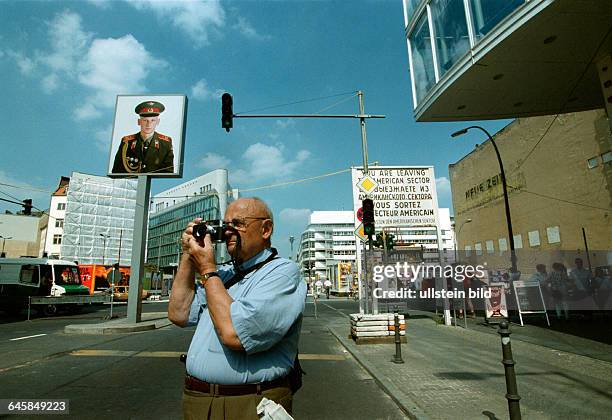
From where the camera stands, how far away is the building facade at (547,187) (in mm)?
26797

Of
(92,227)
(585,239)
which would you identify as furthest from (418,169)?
(92,227)

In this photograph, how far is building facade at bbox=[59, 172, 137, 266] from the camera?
2052 inches

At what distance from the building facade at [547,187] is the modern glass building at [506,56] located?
21.5m

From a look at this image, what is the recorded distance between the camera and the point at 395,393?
4906mm

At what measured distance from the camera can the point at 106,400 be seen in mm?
4781

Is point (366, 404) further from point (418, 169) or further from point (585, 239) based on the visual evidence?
Result: point (585, 239)

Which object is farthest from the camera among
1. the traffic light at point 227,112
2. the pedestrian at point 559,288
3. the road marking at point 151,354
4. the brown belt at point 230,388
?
the pedestrian at point 559,288

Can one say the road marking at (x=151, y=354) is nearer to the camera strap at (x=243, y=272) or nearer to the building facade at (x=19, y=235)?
the camera strap at (x=243, y=272)

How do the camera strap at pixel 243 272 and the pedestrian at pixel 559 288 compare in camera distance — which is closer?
the camera strap at pixel 243 272

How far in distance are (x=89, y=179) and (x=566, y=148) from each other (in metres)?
58.9

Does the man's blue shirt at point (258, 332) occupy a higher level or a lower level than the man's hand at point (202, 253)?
lower

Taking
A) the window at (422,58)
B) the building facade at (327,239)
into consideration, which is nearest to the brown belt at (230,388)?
the window at (422,58)

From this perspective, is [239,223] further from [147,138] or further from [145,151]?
[147,138]

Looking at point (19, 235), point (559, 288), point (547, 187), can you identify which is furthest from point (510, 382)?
point (19, 235)
